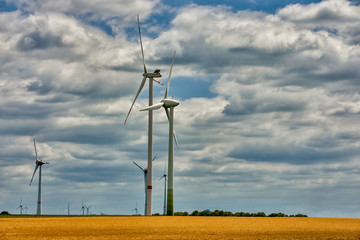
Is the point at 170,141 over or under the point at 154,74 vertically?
under

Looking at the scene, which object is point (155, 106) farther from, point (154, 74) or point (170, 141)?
point (154, 74)

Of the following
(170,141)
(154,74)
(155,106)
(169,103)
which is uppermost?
(154,74)

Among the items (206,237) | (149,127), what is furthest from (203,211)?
(206,237)

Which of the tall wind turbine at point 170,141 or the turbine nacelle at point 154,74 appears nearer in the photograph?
the tall wind turbine at point 170,141

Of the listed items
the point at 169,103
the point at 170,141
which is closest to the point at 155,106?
the point at 169,103

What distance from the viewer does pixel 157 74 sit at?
14238cm

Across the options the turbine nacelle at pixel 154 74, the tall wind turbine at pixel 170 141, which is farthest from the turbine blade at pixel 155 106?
the turbine nacelle at pixel 154 74

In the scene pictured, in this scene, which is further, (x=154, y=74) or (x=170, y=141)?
(x=154, y=74)

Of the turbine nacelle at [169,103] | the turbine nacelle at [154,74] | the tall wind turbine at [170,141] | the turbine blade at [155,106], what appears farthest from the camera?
the turbine nacelle at [154,74]

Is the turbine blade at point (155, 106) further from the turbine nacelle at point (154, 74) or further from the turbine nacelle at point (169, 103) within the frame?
the turbine nacelle at point (154, 74)

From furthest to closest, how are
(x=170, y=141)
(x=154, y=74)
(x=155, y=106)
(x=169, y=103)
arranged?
1. (x=154, y=74)
2. (x=169, y=103)
3. (x=155, y=106)
4. (x=170, y=141)

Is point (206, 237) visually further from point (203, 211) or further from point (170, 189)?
point (203, 211)

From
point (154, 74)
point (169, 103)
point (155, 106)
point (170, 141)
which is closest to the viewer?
point (170, 141)

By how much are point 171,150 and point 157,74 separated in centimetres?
2363
